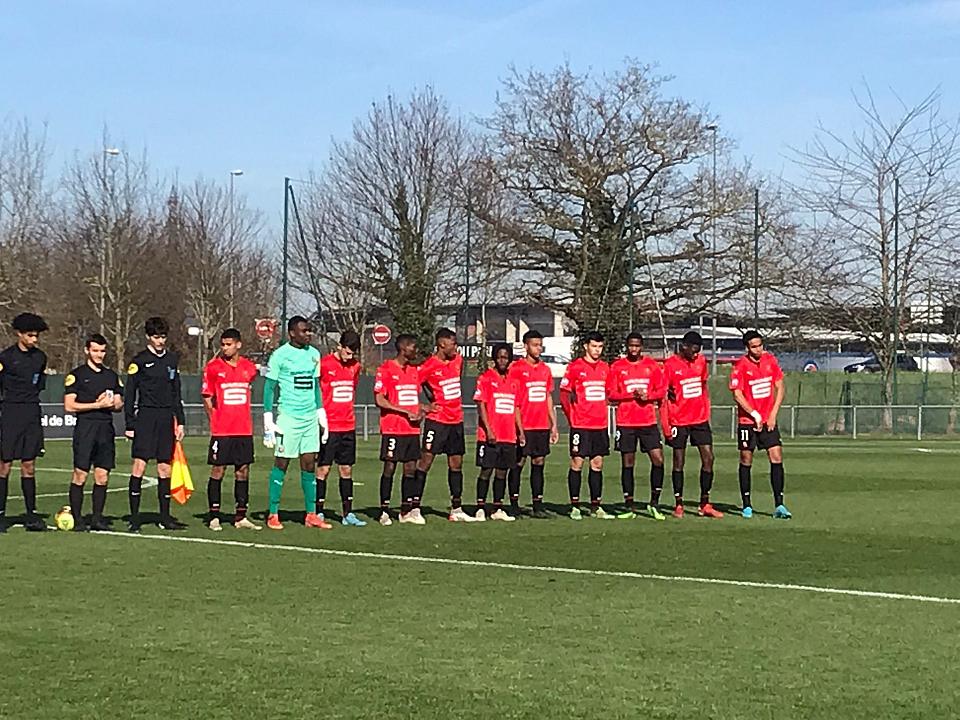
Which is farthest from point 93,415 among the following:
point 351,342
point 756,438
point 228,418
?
point 756,438

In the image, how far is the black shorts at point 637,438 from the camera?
16594 millimetres

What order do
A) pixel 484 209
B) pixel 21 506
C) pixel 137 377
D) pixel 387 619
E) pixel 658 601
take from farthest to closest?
pixel 484 209 → pixel 21 506 → pixel 137 377 → pixel 658 601 → pixel 387 619

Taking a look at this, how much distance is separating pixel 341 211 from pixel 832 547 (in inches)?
1514

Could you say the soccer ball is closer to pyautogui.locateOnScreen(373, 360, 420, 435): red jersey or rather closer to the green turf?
the green turf

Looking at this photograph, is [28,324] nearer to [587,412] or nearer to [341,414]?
[341,414]

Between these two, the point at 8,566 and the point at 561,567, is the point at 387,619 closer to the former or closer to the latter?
the point at 561,567

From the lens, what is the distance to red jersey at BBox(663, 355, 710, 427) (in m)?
16.9

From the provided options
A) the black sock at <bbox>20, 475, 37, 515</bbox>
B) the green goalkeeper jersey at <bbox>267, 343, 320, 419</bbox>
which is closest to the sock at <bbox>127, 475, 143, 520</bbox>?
the black sock at <bbox>20, 475, 37, 515</bbox>

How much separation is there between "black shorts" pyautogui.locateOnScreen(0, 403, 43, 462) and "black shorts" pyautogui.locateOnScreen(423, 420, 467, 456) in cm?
408

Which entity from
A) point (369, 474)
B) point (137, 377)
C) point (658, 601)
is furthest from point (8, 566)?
point (369, 474)

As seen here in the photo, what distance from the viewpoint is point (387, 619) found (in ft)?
29.6

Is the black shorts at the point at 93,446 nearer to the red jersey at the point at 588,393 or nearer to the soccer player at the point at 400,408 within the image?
the soccer player at the point at 400,408

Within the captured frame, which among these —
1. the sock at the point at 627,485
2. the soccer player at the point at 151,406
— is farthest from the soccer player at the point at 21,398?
the sock at the point at 627,485

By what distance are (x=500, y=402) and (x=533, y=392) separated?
45 cm
